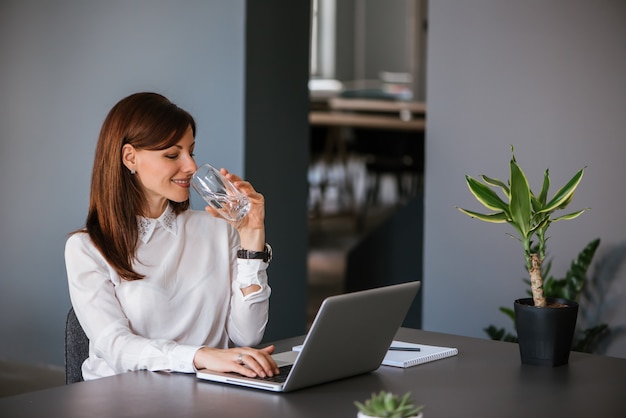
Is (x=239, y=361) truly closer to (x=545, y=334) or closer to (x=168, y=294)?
(x=168, y=294)

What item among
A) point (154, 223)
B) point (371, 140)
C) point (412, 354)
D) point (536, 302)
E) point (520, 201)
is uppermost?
point (520, 201)

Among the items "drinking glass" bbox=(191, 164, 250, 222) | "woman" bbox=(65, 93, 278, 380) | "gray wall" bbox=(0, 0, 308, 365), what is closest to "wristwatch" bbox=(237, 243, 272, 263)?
"woman" bbox=(65, 93, 278, 380)

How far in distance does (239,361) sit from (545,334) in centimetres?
71

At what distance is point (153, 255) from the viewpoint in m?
2.55

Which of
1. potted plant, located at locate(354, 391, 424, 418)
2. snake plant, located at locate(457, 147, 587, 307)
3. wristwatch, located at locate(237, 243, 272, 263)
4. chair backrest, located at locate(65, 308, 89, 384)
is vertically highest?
snake plant, located at locate(457, 147, 587, 307)

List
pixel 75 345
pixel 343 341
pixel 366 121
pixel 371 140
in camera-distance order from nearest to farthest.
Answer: pixel 343 341 < pixel 75 345 < pixel 371 140 < pixel 366 121

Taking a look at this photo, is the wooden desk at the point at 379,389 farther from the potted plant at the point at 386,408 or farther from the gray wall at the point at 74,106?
the gray wall at the point at 74,106

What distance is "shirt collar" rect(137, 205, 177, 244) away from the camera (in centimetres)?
255

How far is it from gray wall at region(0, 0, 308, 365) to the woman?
4.81 ft

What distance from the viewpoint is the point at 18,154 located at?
4680mm

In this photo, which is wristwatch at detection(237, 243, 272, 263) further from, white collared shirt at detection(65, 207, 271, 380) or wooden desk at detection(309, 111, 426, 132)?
wooden desk at detection(309, 111, 426, 132)

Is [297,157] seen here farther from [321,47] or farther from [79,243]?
[321,47]

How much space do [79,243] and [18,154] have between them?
2.43 meters

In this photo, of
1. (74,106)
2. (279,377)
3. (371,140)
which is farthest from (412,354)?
(371,140)
